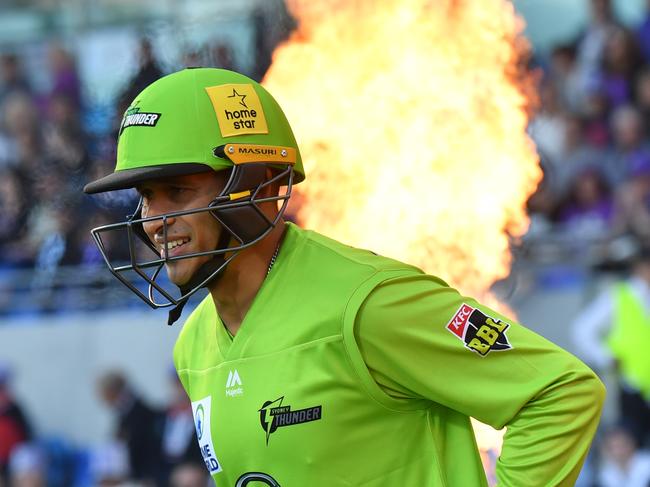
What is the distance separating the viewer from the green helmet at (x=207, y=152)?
122 inches

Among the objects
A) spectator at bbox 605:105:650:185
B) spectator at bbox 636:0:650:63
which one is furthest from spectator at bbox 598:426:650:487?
spectator at bbox 636:0:650:63

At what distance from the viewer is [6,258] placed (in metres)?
9.45

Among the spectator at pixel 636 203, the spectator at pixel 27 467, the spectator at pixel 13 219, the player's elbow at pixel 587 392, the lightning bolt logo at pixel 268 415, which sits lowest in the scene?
the spectator at pixel 27 467

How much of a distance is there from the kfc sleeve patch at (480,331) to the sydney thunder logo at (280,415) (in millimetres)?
416

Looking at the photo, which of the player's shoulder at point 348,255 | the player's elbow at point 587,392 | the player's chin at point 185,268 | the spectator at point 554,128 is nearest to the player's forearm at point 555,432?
the player's elbow at point 587,392

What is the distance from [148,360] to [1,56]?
3.36 meters

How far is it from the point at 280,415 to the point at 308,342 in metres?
0.21

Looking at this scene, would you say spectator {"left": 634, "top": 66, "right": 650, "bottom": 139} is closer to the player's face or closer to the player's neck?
the player's neck

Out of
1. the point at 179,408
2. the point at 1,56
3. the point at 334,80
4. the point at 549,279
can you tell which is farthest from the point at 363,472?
the point at 1,56

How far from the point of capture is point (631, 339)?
24.4ft

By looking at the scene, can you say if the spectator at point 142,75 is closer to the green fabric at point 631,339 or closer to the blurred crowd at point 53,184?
the blurred crowd at point 53,184

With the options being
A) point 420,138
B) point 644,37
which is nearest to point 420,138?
point 420,138

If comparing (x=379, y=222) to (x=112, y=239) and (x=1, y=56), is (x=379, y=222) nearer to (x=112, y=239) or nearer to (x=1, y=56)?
(x=112, y=239)

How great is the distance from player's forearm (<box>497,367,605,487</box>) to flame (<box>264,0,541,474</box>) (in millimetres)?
1209
